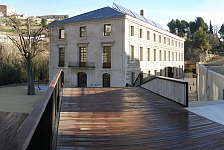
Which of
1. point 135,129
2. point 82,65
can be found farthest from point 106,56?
point 135,129

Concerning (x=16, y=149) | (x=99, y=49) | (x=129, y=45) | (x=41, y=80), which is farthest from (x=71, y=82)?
(x=16, y=149)

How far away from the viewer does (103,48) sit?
26.1 m

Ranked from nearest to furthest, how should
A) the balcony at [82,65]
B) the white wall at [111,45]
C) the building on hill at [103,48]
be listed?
the white wall at [111,45] → the building on hill at [103,48] → the balcony at [82,65]

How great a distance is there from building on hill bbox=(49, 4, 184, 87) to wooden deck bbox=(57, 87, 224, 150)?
18.7 meters

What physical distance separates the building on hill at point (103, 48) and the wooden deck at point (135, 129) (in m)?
18.7

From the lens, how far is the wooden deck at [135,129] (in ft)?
11.5

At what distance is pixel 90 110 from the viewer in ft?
19.7

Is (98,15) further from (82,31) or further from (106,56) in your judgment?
(106,56)

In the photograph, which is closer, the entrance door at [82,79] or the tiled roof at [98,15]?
the tiled roof at [98,15]

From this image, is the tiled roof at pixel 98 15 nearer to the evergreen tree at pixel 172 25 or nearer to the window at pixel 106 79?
the window at pixel 106 79

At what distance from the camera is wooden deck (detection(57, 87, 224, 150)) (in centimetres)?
351

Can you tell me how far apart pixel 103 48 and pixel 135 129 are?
72.8ft

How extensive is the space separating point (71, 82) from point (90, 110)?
22828 millimetres

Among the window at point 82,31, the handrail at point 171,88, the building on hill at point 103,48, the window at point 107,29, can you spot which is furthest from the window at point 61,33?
the handrail at point 171,88
